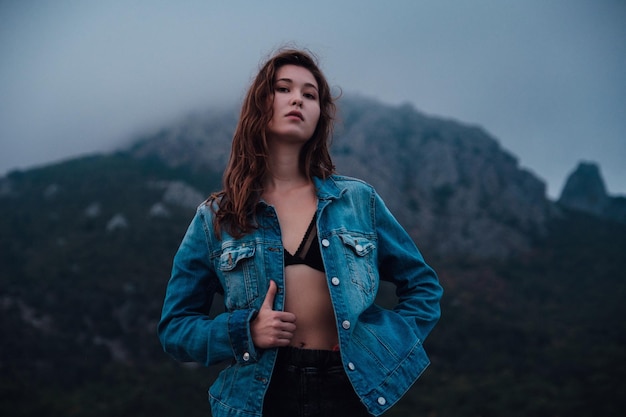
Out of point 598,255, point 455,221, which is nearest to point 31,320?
point 455,221

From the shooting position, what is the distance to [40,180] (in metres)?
46.8

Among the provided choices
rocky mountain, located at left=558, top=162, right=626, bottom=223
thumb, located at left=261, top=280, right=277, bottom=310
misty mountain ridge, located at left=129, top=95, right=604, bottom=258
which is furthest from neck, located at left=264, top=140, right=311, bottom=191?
rocky mountain, located at left=558, top=162, right=626, bottom=223

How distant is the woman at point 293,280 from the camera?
1773mm

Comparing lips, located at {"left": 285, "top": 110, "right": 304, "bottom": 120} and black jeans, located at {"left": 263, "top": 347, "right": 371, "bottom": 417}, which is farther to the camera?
lips, located at {"left": 285, "top": 110, "right": 304, "bottom": 120}

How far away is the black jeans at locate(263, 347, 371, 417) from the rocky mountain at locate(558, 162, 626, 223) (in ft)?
224

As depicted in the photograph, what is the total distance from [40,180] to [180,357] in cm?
5158

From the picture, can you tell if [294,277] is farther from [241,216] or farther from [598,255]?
[598,255]

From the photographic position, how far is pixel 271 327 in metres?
1.72

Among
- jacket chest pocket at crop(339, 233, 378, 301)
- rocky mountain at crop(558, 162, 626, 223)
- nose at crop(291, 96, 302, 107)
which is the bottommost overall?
rocky mountain at crop(558, 162, 626, 223)

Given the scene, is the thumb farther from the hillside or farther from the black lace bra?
the hillside

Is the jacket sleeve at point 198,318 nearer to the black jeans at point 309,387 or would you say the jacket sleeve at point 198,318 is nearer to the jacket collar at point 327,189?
the black jeans at point 309,387

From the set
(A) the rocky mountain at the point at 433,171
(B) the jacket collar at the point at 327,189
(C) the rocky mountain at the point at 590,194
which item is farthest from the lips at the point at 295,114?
(C) the rocky mountain at the point at 590,194

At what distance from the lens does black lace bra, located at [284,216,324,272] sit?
1.93 m

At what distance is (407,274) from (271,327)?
0.69 metres
